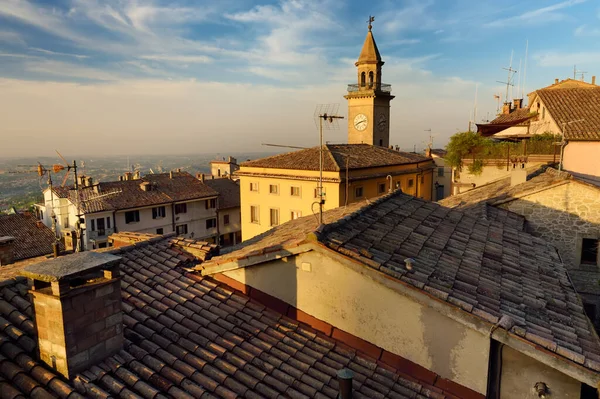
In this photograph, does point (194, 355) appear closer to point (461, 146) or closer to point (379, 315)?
point (379, 315)

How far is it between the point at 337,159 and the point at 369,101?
646 inches

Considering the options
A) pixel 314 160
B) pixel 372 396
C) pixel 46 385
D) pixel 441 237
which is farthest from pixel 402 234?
pixel 314 160

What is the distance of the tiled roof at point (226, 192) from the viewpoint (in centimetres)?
4612

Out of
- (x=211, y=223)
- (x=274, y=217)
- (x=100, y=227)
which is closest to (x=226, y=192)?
(x=211, y=223)

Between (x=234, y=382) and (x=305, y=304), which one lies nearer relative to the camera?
(x=234, y=382)

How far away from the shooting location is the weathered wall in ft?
17.2

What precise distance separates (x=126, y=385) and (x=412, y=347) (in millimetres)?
3917

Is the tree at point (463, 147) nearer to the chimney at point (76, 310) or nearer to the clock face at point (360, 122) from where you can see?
the clock face at point (360, 122)

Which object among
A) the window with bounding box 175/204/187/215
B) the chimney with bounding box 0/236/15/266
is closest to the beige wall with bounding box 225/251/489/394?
the chimney with bounding box 0/236/15/266

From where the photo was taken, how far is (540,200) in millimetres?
13430

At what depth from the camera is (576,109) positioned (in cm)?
2356

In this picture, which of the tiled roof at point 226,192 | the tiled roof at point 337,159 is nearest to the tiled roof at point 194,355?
the tiled roof at point 337,159

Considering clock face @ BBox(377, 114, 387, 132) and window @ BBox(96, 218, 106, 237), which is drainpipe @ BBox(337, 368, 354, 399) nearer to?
window @ BBox(96, 218, 106, 237)

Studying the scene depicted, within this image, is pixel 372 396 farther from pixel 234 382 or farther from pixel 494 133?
pixel 494 133
